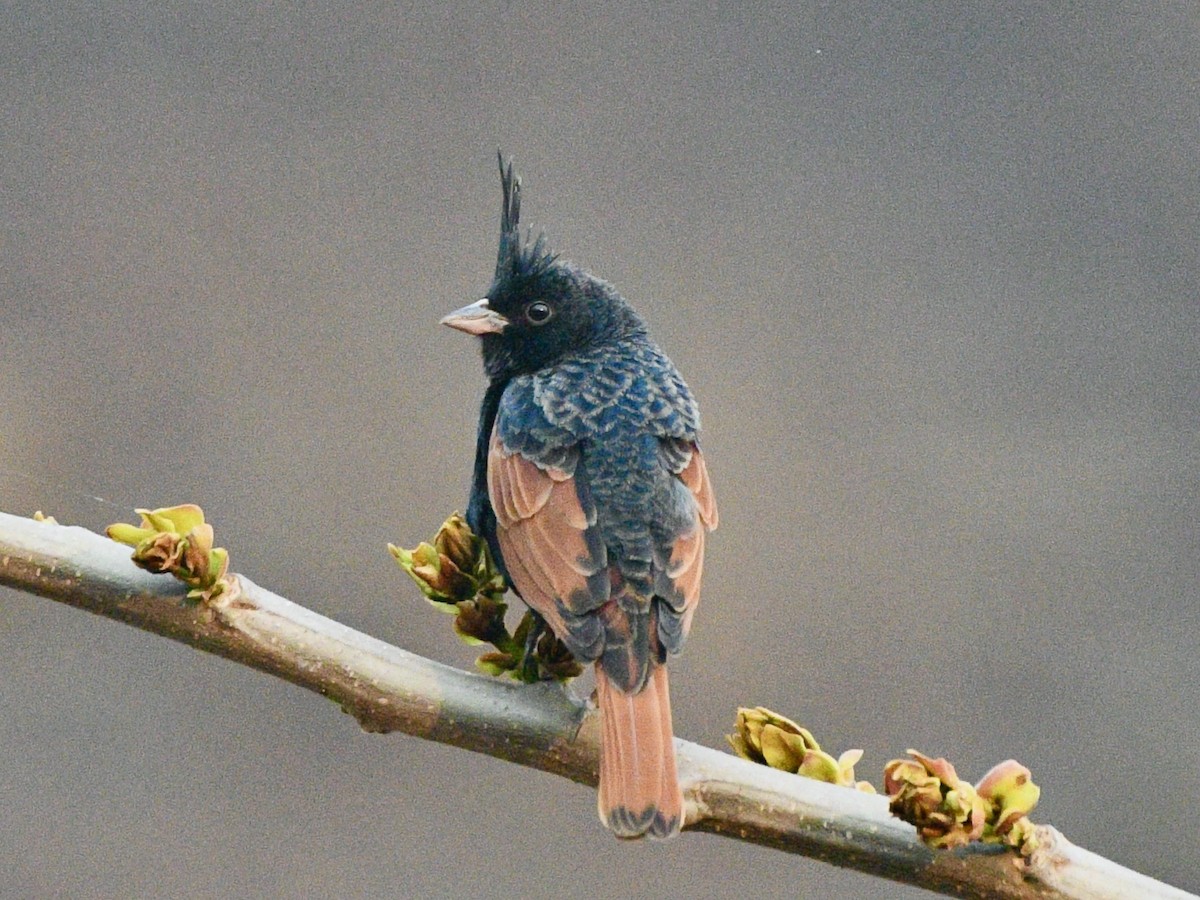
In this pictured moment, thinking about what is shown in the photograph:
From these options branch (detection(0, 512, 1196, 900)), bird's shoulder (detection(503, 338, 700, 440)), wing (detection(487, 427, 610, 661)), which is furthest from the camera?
bird's shoulder (detection(503, 338, 700, 440))

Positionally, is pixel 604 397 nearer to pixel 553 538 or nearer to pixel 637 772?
pixel 553 538

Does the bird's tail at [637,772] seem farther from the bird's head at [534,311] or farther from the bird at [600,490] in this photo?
the bird's head at [534,311]

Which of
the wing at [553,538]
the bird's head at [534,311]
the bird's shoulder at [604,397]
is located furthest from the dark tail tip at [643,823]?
the bird's head at [534,311]

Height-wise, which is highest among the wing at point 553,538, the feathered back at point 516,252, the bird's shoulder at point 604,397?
the feathered back at point 516,252

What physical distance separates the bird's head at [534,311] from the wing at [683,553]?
0.55 feet

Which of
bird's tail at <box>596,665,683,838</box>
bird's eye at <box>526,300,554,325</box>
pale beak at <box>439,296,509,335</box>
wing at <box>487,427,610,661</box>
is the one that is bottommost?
bird's tail at <box>596,665,683,838</box>

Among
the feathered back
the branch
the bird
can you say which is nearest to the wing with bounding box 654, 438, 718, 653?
the bird

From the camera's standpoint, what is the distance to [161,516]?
919mm

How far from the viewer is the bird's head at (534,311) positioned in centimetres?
126

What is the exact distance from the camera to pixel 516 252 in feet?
4.12

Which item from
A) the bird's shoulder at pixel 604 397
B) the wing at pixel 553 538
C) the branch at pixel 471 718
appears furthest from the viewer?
the bird's shoulder at pixel 604 397

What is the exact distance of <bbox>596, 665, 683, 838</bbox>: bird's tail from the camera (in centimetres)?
93

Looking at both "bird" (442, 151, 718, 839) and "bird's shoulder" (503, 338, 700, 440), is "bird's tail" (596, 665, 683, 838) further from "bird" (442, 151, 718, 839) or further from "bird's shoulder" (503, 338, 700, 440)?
"bird's shoulder" (503, 338, 700, 440)

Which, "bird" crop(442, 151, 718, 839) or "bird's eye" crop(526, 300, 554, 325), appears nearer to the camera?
"bird" crop(442, 151, 718, 839)
